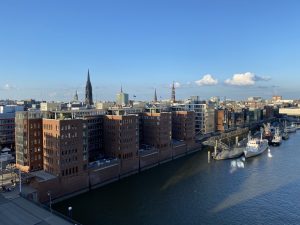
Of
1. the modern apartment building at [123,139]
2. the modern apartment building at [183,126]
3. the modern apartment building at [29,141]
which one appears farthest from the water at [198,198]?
the modern apartment building at [183,126]

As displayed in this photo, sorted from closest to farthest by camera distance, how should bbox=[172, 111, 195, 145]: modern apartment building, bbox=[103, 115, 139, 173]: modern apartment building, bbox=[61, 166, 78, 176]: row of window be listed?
bbox=[61, 166, 78, 176]: row of window
bbox=[103, 115, 139, 173]: modern apartment building
bbox=[172, 111, 195, 145]: modern apartment building

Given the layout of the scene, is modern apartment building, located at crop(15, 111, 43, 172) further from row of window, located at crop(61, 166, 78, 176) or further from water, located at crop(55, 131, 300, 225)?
water, located at crop(55, 131, 300, 225)

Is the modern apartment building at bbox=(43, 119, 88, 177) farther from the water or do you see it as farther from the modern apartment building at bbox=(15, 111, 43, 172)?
the water

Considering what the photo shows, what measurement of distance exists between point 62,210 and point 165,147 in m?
43.6

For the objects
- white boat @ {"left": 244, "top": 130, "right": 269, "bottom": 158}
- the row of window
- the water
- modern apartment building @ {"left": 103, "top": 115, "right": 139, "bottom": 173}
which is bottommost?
the water

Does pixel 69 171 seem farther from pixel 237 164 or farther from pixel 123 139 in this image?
pixel 237 164

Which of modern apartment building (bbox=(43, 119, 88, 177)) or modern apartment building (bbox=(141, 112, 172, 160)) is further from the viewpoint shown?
modern apartment building (bbox=(141, 112, 172, 160))

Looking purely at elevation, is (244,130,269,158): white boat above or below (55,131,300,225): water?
above

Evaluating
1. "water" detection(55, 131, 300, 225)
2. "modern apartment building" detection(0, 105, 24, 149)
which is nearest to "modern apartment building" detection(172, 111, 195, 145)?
"water" detection(55, 131, 300, 225)

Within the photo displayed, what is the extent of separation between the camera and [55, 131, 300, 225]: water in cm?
4584

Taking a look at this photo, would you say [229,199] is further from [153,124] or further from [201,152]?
[201,152]

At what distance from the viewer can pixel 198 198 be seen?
5494 centimetres

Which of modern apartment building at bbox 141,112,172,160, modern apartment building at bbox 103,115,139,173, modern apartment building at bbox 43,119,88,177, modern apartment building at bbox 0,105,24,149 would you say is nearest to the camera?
modern apartment building at bbox 43,119,88,177

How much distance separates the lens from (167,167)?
79.9 metres
